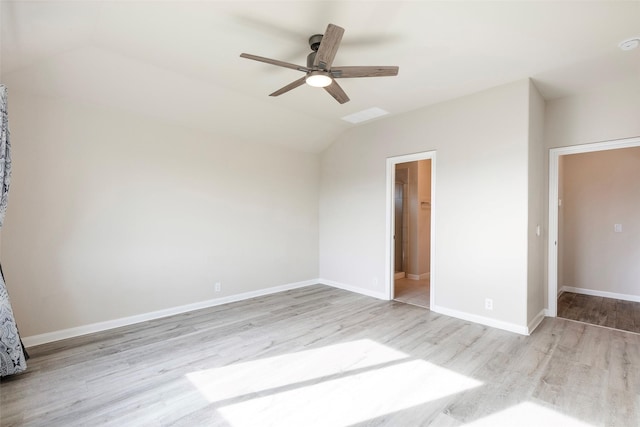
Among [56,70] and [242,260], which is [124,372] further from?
[56,70]

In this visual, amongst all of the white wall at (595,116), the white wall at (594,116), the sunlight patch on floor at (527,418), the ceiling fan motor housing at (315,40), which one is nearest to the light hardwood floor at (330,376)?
the sunlight patch on floor at (527,418)

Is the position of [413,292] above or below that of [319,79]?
below

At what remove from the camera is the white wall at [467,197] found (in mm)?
3336

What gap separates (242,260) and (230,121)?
2.11 m

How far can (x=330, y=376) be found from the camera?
247 centimetres

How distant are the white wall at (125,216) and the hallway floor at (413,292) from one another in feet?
A: 6.84

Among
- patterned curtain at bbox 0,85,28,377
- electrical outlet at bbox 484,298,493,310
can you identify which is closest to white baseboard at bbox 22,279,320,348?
patterned curtain at bbox 0,85,28,377

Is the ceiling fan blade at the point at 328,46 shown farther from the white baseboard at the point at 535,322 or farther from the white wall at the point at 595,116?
the white baseboard at the point at 535,322

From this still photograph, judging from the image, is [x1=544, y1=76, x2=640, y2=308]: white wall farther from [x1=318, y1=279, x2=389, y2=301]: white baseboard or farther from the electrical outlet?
[x1=318, y1=279, x2=389, y2=301]: white baseboard

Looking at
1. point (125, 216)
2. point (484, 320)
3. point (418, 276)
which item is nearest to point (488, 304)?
point (484, 320)

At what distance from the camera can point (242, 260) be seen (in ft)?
15.3

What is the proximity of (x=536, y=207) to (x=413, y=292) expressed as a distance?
7.51ft

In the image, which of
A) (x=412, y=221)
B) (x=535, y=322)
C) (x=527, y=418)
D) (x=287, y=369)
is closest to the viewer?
(x=527, y=418)

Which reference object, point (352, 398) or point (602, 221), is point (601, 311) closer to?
point (602, 221)
